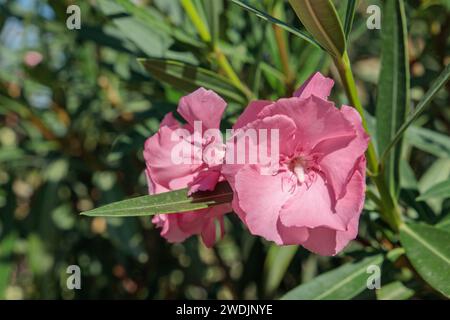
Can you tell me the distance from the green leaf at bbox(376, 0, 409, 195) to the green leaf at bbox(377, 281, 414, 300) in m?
0.20

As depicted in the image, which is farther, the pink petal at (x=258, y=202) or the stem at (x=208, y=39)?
the stem at (x=208, y=39)

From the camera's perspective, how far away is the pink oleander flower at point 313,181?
0.73 m

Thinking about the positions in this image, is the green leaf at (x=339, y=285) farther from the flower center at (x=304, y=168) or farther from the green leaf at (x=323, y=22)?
the green leaf at (x=323, y=22)

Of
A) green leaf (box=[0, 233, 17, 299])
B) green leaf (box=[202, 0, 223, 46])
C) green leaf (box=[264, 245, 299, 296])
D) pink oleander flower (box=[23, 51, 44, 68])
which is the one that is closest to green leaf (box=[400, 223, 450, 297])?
green leaf (box=[202, 0, 223, 46])

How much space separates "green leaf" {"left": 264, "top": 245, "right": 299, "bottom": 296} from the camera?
1611 millimetres

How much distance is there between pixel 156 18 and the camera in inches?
47.8

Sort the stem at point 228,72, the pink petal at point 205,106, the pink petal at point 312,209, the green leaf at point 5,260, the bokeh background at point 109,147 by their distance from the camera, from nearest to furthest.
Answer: the pink petal at point 312,209
the pink petal at point 205,106
the stem at point 228,72
the bokeh background at point 109,147
the green leaf at point 5,260

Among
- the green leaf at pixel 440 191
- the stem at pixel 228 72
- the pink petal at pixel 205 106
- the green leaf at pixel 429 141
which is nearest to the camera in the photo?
the pink petal at pixel 205 106

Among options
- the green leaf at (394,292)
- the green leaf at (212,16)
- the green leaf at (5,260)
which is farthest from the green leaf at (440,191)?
the green leaf at (5,260)

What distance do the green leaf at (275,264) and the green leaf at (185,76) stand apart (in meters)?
0.62

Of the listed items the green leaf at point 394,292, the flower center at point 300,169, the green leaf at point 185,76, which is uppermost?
the green leaf at point 185,76

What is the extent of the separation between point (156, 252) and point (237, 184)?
4.32ft

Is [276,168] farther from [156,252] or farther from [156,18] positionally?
[156,252]
